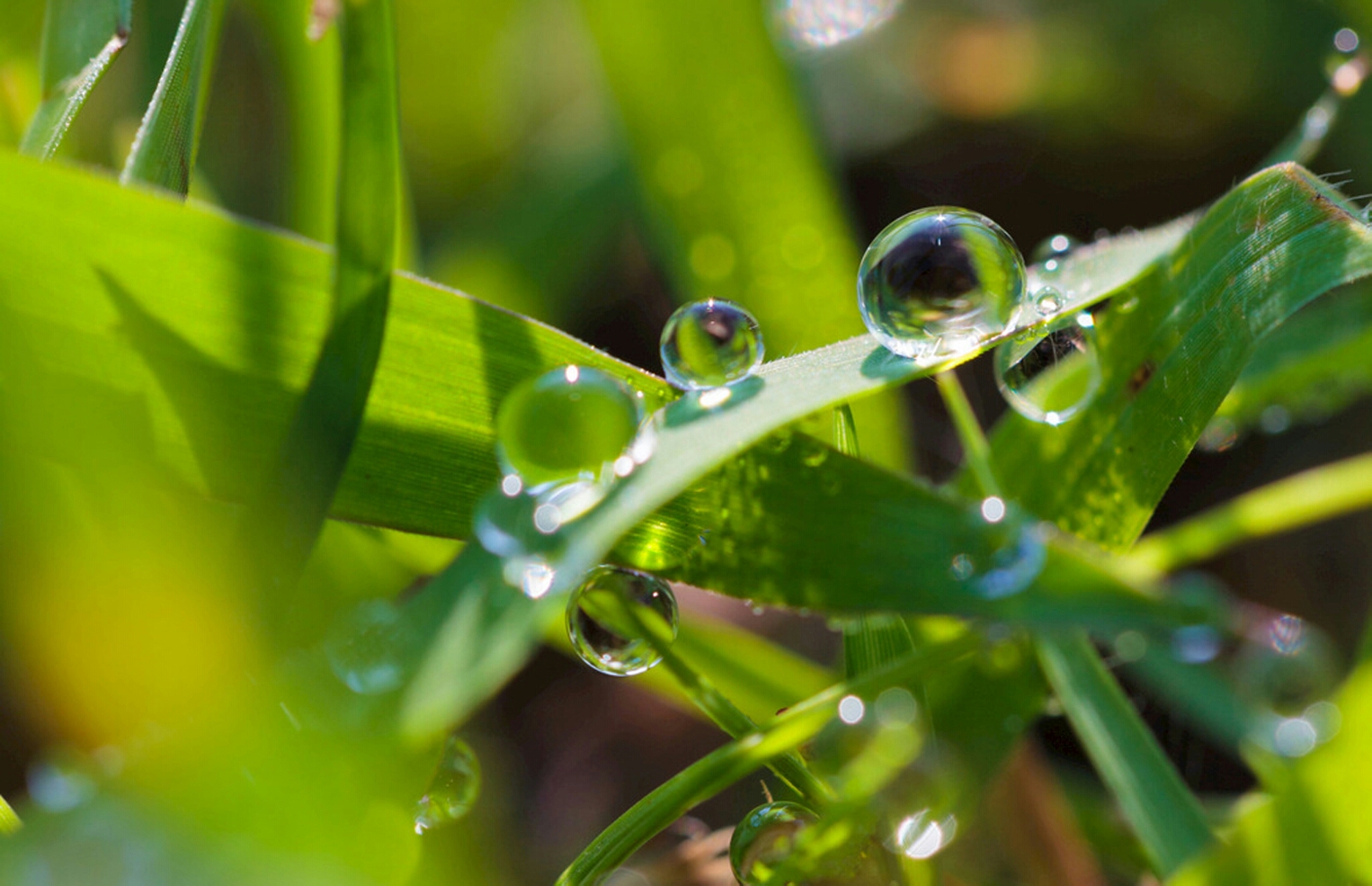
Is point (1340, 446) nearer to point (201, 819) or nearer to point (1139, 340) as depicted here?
point (1139, 340)

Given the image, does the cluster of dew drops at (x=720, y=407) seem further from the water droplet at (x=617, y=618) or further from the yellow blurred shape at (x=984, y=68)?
the yellow blurred shape at (x=984, y=68)

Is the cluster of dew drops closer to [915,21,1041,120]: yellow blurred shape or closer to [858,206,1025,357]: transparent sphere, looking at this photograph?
[858,206,1025,357]: transparent sphere

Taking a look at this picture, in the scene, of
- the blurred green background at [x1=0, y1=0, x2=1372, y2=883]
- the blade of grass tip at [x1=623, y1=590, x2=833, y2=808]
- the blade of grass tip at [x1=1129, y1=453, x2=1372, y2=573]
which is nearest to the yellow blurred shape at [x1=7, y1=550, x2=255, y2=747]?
the blurred green background at [x1=0, y1=0, x2=1372, y2=883]

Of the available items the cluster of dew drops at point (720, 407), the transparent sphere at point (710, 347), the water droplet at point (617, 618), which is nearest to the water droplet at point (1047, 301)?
the cluster of dew drops at point (720, 407)

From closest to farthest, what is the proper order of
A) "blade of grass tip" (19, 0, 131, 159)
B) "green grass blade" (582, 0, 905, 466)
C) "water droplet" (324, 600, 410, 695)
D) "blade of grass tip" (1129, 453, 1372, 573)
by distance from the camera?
1. "water droplet" (324, 600, 410, 695)
2. "blade of grass tip" (19, 0, 131, 159)
3. "blade of grass tip" (1129, 453, 1372, 573)
4. "green grass blade" (582, 0, 905, 466)

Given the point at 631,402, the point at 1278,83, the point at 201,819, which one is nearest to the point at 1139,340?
the point at 631,402
